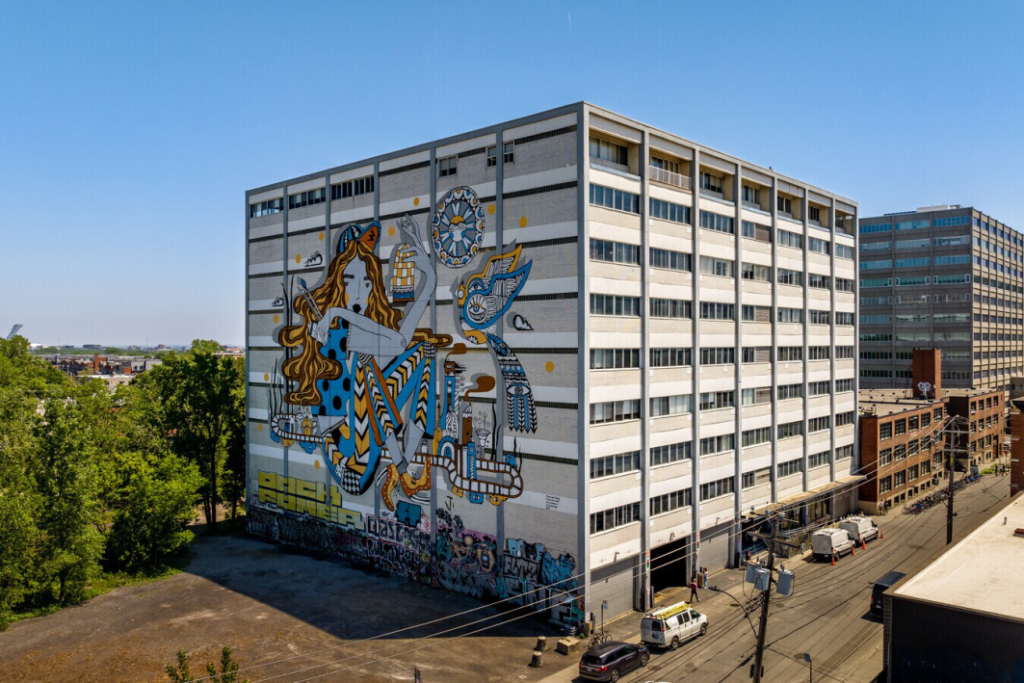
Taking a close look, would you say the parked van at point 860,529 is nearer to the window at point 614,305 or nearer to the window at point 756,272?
the window at point 756,272

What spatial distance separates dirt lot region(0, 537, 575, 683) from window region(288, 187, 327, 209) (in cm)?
2884

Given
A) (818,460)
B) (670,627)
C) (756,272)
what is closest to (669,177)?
(756,272)

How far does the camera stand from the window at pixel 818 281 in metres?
60.0

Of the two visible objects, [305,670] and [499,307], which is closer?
[305,670]

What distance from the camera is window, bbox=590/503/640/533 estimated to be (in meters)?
38.3

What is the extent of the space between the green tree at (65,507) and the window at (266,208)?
23.6 meters

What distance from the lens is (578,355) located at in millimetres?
38250

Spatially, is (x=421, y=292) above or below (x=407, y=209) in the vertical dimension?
below

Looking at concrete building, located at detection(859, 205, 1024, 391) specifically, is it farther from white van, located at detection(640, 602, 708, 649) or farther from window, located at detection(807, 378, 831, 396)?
white van, located at detection(640, 602, 708, 649)

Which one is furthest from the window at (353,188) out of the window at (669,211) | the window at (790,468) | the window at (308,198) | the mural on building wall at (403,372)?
the window at (790,468)

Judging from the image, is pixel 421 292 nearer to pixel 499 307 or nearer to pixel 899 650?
pixel 499 307

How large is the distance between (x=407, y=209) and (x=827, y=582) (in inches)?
1518

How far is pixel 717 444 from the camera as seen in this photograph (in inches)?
1893

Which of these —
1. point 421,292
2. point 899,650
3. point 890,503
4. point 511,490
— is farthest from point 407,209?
point 890,503
